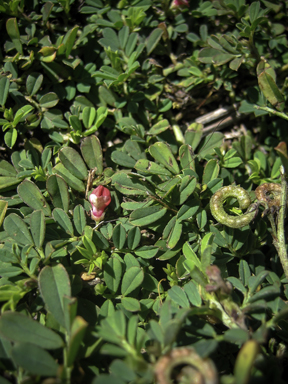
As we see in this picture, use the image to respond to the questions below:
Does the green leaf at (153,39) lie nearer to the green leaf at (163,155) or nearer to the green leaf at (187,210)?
the green leaf at (163,155)

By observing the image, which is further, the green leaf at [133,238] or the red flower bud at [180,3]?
the red flower bud at [180,3]

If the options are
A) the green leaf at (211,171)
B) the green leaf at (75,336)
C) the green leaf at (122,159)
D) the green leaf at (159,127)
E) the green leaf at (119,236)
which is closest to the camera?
the green leaf at (75,336)

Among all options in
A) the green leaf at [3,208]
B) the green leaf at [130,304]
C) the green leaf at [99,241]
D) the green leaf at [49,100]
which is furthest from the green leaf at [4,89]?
the green leaf at [130,304]

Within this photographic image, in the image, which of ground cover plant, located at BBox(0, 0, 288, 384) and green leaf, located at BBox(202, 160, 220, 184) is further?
green leaf, located at BBox(202, 160, 220, 184)

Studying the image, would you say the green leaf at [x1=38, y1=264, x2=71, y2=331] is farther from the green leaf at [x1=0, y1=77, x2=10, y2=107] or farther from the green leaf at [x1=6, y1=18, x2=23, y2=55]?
the green leaf at [x1=6, y1=18, x2=23, y2=55]

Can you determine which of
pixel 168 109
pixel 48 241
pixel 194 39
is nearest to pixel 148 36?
pixel 194 39

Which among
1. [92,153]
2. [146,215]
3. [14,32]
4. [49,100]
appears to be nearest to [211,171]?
[146,215]

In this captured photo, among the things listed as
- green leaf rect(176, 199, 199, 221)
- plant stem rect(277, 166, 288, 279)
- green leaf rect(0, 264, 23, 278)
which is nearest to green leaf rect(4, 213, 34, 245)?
green leaf rect(0, 264, 23, 278)

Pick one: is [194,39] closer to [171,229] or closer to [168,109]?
[168,109]
